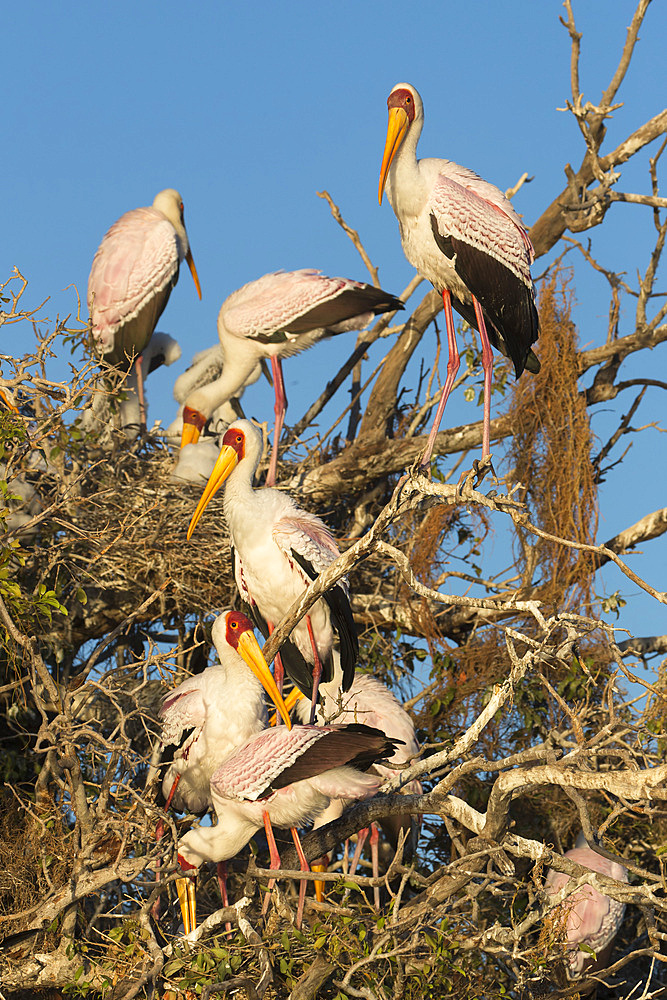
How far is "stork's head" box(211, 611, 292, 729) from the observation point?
5176 mm

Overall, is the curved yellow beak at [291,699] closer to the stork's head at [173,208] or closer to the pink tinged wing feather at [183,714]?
the pink tinged wing feather at [183,714]

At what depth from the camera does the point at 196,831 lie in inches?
193

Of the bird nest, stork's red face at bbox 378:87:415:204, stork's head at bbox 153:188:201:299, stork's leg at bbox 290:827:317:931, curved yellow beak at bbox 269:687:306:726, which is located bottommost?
stork's leg at bbox 290:827:317:931

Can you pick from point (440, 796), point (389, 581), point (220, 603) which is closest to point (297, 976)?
point (440, 796)

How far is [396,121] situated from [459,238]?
0.63 m

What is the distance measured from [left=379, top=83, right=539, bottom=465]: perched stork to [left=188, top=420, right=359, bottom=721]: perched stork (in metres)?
0.91

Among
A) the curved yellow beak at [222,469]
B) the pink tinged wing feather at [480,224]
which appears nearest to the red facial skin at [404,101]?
the pink tinged wing feather at [480,224]

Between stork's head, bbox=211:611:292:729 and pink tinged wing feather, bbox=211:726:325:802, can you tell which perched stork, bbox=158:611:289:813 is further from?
pink tinged wing feather, bbox=211:726:325:802

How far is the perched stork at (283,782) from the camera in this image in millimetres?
4449

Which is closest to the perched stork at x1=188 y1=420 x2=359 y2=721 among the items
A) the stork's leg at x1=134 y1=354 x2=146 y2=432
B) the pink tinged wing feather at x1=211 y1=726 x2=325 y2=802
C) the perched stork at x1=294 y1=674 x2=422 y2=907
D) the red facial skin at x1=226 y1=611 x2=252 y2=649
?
the perched stork at x1=294 y1=674 x2=422 y2=907

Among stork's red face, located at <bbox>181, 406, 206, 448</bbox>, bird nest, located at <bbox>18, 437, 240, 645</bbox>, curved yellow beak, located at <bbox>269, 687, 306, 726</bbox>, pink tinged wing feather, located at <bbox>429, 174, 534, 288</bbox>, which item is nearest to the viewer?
pink tinged wing feather, located at <bbox>429, 174, 534, 288</bbox>

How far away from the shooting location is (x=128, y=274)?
24.5 ft

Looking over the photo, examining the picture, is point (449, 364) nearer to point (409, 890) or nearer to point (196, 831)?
point (196, 831)

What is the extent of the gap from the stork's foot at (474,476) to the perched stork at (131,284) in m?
3.55
